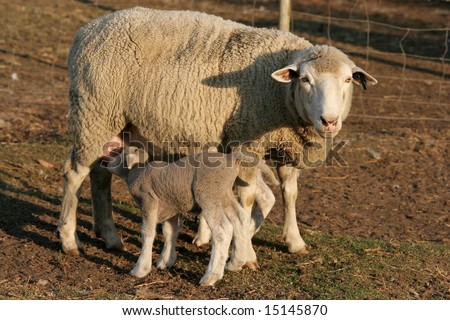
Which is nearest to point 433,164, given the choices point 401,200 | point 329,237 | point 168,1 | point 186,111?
point 401,200

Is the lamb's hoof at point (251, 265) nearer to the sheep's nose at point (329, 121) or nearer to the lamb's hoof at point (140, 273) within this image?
the lamb's hoof at point (140, 273)

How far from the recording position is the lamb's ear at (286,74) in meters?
6.16

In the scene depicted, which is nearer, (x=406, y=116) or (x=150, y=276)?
(x=150, y=276)

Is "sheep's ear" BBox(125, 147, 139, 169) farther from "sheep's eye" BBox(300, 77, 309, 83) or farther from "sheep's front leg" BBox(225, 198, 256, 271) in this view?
"sheep's eye" BBox(300, 77, 309, 83)

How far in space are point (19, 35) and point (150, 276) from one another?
10992mm

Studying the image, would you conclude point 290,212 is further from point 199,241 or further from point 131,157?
point 131,157

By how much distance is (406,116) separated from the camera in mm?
12039

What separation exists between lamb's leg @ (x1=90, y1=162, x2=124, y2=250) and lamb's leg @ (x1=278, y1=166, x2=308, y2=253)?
1.35m

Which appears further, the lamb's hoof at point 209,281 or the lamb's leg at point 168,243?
the lamb's leg at point 168,243

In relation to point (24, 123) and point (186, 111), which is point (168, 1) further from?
point (186, 111)

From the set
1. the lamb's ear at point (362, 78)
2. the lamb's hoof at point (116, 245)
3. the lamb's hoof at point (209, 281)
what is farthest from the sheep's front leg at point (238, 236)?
the lamb's ear at point (362, 78)

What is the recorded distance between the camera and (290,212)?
7.09 m

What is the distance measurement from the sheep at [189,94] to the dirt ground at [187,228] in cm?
55

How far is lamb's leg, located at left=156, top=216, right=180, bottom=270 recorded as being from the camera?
249 inches
